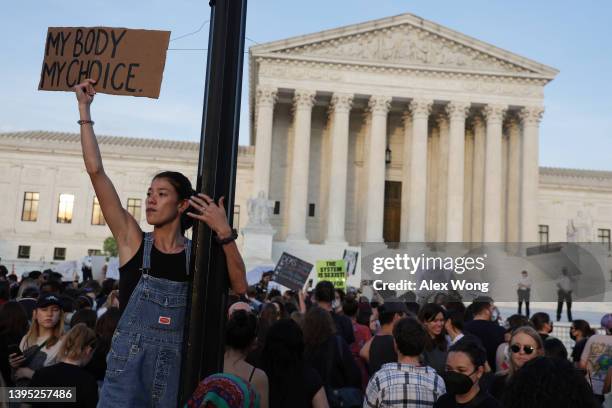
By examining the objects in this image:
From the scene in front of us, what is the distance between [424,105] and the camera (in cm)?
4303

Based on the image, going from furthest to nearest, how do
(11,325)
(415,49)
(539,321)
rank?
(415,49)
(539,321)
(11,325)

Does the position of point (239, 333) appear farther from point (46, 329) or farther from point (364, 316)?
point (364, 316)

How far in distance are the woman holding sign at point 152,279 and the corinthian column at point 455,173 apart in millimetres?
40621

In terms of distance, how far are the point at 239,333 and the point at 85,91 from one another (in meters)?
1.94

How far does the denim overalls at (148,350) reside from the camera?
3.03 meters

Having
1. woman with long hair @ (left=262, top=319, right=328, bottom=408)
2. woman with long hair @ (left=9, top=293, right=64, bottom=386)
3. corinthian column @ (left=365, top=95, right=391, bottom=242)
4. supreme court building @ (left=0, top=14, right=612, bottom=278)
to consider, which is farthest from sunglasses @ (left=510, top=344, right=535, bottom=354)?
corinthian column @ (left=365, top=95, right=391, bottom=242)

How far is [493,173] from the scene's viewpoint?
4312 centimetres

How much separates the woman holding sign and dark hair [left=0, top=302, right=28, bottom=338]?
2816mm

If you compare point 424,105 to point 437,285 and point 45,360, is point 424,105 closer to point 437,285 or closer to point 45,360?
point 437,285

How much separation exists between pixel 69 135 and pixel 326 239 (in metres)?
26.7

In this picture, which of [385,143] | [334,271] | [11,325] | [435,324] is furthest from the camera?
[385,143]

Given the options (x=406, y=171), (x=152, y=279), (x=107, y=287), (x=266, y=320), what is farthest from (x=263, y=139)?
(x=152, y=279)

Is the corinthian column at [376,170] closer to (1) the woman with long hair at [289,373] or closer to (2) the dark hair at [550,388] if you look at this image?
(1) the woman with long hair at [289,373]

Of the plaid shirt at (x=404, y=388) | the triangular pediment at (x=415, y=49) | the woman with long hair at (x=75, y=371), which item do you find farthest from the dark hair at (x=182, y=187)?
the triangular pediment at (x=415, y=49)
